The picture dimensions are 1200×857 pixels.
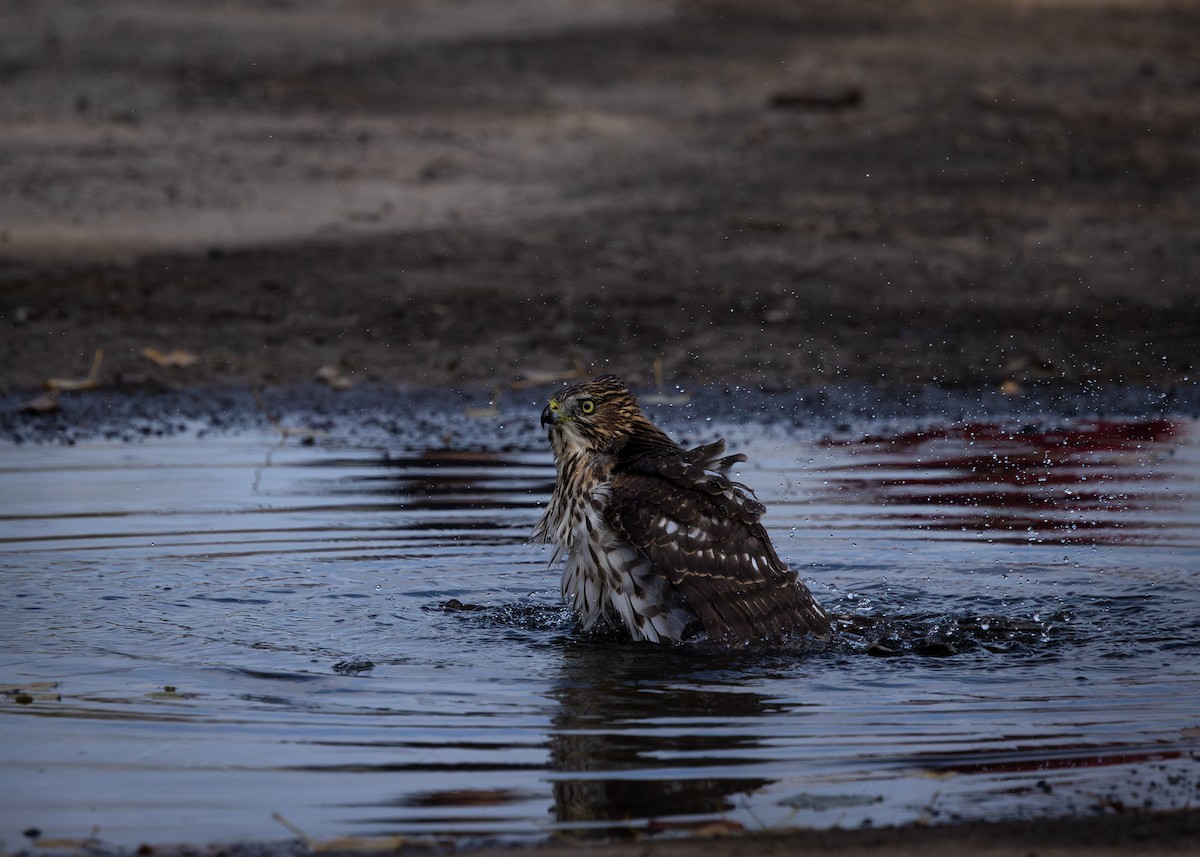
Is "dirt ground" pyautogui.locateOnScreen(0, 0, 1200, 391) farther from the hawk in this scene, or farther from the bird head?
the hawk

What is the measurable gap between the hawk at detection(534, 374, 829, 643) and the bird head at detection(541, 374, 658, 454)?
6.1 inches

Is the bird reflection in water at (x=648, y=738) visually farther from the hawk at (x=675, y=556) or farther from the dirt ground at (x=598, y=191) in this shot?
the dirt ground at (x=598, y=191)

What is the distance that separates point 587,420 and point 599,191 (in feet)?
31.4

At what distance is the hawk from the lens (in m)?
6.66

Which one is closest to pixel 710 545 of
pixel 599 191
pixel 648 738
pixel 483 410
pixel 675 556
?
pixel 675 556

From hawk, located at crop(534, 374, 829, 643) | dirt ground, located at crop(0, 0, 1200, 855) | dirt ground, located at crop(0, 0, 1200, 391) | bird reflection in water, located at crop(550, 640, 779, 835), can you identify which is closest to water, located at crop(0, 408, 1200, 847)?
bird reflection in water, located at crop(550, 640, 779, 835)

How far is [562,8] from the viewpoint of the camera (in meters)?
23.7

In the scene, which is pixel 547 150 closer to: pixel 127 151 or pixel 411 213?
pixel 411 213

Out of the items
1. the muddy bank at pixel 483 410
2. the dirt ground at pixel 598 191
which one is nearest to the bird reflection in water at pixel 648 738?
the muddy bank at pixel 483 410

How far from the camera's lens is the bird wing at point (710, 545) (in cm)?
665

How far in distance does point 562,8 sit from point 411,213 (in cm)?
859

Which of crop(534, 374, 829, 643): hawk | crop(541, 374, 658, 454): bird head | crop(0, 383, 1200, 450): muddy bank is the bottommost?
crop(534, 374, 829, 643): hawk

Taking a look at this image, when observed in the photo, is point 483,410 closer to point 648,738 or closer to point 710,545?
point 710,545

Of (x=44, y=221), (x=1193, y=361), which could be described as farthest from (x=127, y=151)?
(x=1193, y=361)
